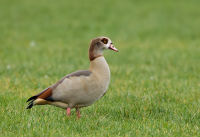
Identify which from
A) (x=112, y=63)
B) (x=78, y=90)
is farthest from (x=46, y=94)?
(x=112, y=63)

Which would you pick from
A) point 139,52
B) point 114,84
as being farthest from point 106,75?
point 139,52

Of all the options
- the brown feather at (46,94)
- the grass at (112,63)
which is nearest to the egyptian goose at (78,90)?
the brown feather at (46,94)

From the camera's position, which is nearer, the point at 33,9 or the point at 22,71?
the point at 22,71

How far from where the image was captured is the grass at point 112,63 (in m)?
4.82

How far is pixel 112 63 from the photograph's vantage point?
1127 centimetres

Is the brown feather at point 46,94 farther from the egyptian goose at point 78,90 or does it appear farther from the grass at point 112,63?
the grass at point 112,63

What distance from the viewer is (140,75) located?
9281mm

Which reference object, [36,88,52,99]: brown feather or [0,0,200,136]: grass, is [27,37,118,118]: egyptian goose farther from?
[0,0,200,136]: grass

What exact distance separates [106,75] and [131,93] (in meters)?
1.60

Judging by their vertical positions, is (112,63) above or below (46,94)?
below

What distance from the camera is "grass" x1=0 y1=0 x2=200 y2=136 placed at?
15.8 feet

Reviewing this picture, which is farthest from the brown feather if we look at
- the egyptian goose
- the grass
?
the grass

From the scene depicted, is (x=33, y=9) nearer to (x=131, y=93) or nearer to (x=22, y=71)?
(x=22, y=71)

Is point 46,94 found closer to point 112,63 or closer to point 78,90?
point 78,90
